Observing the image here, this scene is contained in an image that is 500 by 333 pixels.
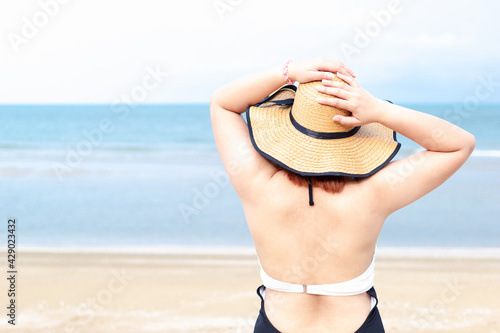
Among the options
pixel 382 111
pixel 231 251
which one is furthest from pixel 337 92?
pixel 231 251

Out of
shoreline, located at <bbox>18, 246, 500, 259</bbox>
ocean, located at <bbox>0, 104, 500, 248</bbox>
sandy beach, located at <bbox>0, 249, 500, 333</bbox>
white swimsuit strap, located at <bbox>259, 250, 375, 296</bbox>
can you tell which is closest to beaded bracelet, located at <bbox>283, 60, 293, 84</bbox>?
white swimsuit strap, located at <bbox>259, 250, 375, 296</bbox>

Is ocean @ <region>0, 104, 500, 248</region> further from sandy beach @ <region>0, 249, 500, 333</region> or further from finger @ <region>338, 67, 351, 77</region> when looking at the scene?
finger @ <region>338, 67, 351, 77</region>

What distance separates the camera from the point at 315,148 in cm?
130

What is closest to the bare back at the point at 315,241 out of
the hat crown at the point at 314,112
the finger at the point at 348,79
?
the hat crown at the point at 314,112

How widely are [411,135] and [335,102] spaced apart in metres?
0.22

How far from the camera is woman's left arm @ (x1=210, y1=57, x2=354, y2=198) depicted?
4.19ft

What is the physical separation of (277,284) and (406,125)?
1.88ft

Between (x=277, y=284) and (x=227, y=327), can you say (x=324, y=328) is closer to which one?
(x=277, y=284)

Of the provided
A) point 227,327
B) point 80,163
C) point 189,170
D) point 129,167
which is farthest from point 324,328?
point 80,163

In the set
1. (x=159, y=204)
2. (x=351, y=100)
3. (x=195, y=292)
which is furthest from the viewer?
(x=159, y=204)

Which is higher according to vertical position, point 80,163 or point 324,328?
point 324,328

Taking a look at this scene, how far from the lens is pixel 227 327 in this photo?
3.34 m

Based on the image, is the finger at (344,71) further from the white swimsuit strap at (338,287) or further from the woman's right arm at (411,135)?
the white swimsuit strap at (338,287)

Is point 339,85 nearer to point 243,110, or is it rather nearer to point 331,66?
point 331,66
